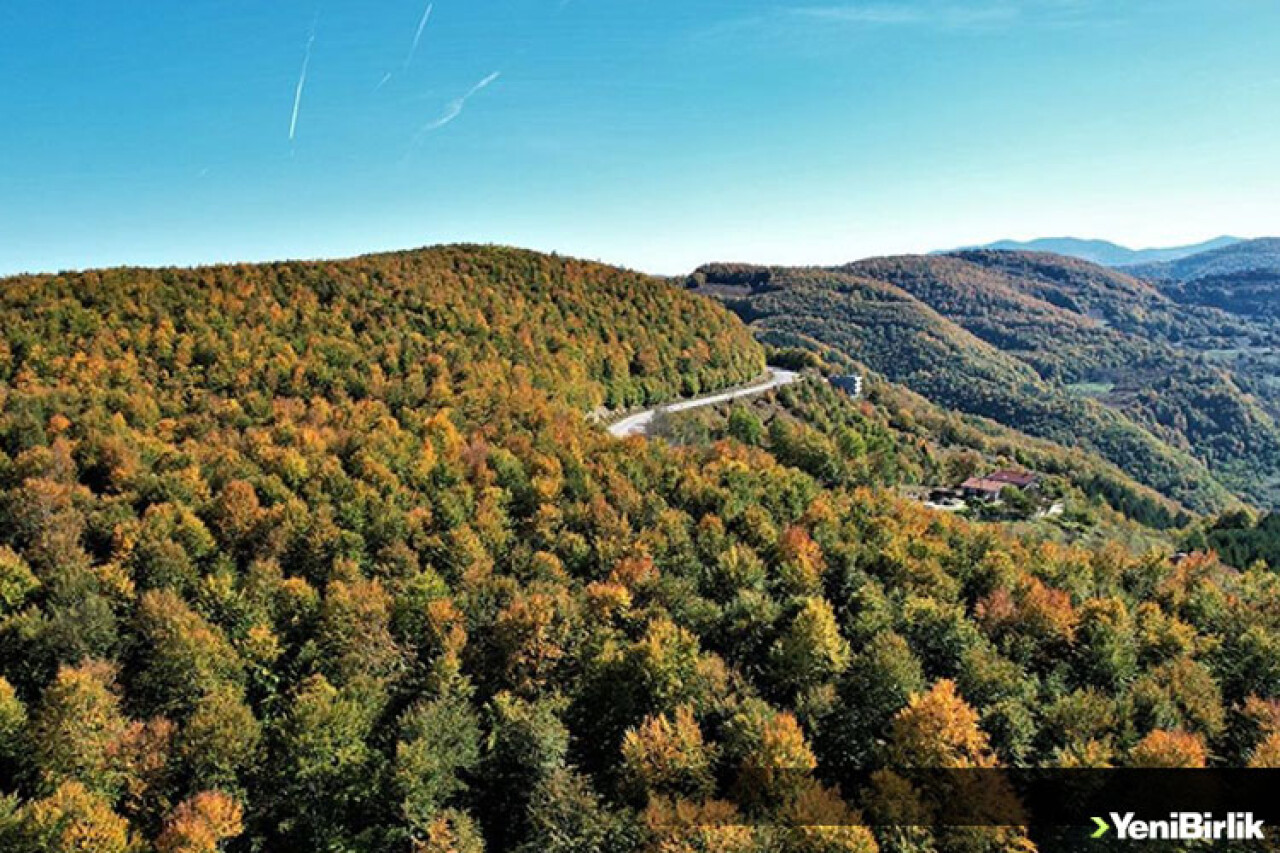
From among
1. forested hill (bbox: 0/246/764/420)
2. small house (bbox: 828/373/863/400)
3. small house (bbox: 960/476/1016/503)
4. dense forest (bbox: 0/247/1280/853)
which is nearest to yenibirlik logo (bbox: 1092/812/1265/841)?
dense forest (bbox: 0/247/1280/853)

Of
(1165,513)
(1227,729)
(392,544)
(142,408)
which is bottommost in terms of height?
(1165,513)

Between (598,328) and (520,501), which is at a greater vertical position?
(598,328)

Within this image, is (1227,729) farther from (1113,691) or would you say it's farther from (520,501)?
(520,501)

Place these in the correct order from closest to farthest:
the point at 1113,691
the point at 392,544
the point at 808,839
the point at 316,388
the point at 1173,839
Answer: the point at 808,839
the point at 1173,839
the point at 1113,691
the point at 392,544
the point at 316,388

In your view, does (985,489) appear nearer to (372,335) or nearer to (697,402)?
(697,402)

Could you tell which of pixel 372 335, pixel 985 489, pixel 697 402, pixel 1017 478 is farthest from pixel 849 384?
pixel 372 335

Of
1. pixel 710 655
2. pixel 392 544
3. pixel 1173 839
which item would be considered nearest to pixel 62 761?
pixel 392 544
